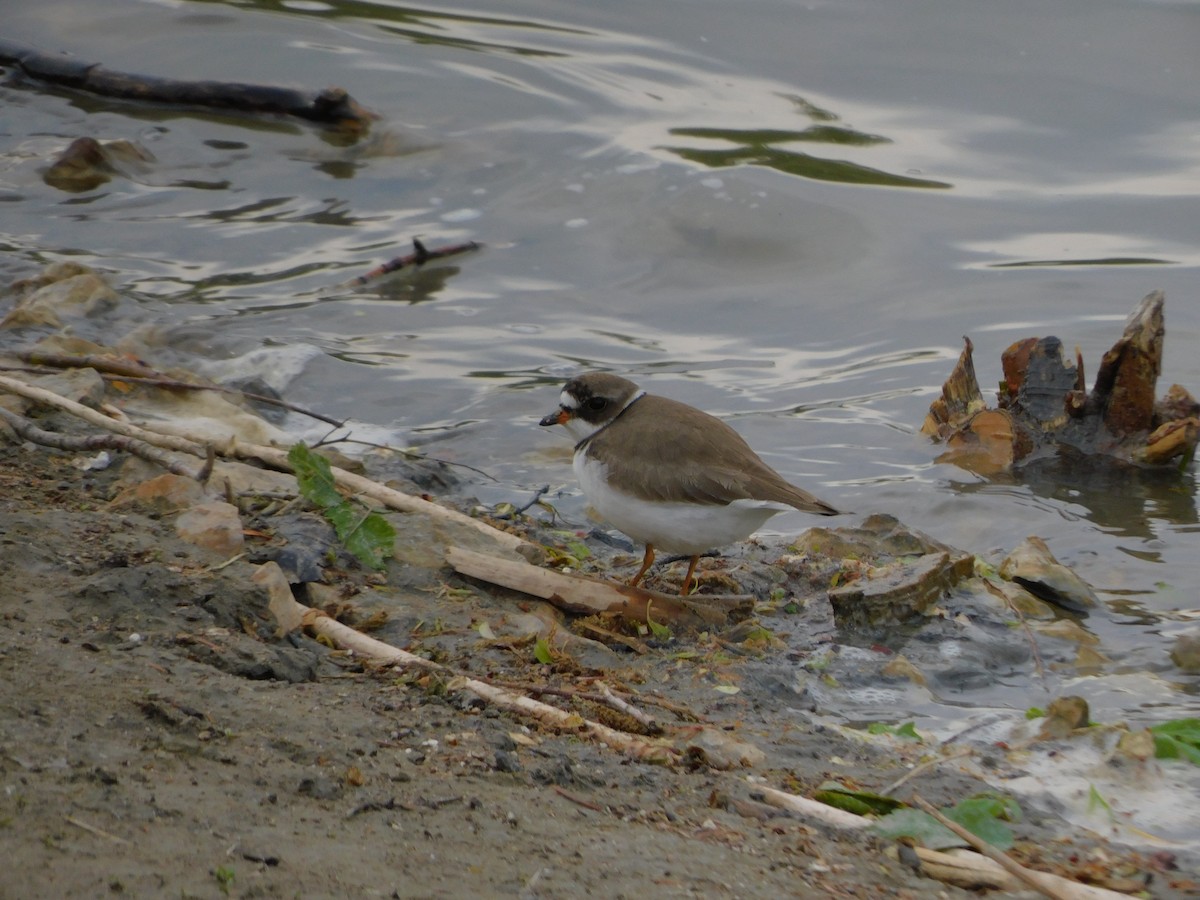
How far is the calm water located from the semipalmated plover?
72.8 inches

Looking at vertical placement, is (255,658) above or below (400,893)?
below

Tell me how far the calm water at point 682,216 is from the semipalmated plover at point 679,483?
185 cm

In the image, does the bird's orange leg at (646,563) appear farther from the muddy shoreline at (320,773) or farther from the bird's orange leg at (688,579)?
the muddy shoreline at (320,773)

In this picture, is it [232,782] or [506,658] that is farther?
[506,658]

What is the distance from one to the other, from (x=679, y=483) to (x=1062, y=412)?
448 cm

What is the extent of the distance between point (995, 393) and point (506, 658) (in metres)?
6.25

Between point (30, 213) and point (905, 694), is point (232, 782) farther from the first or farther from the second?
point (30, 213)

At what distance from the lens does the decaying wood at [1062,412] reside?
27.9 ft

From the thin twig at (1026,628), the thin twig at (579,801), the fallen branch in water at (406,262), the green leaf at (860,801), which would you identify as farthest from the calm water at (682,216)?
the thin twig at (579,801)

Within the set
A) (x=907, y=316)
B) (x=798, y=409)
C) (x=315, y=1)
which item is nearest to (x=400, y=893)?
(x=798, y=409)

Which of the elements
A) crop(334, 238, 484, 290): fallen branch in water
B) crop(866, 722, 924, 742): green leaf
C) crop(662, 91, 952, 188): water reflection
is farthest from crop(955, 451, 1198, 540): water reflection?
crop(334, 238, 484, 290): fallen branch in water

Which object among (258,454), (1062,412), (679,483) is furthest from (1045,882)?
(1062,412)

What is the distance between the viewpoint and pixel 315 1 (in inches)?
694

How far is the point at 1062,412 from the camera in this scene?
908 centimetres
